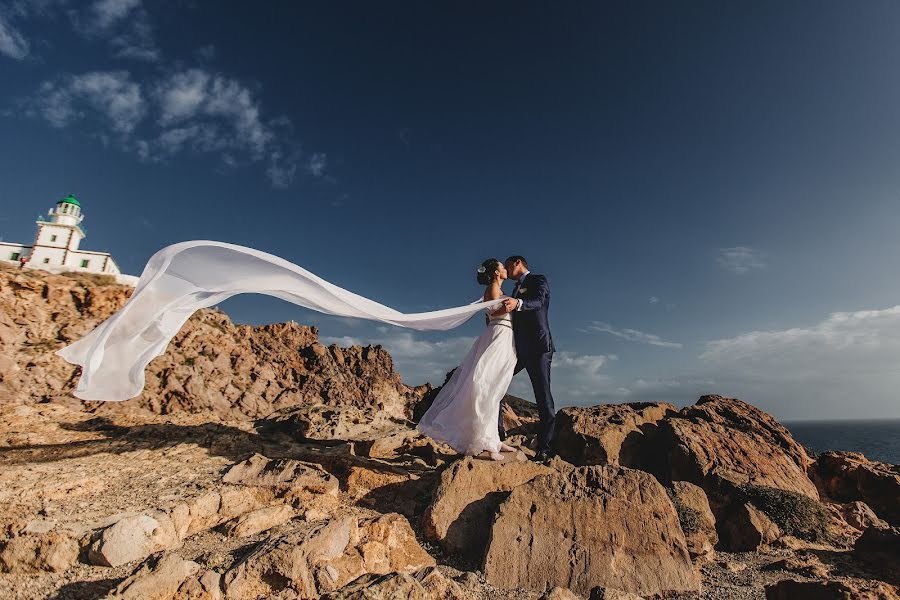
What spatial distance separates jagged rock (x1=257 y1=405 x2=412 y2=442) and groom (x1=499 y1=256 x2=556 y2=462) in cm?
479

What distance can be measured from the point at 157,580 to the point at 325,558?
3.96ft

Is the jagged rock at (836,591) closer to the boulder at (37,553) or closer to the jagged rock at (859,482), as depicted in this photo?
the boulder at (37,553)

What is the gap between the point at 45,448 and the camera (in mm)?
8188

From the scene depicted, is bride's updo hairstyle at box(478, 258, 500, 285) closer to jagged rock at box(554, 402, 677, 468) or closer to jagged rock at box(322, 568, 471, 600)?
jagged rock at box(554, 402, 677, 468)

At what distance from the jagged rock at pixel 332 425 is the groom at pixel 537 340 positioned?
4791 mm

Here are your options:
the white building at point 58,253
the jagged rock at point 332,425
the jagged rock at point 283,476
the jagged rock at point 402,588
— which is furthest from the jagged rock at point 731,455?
the white building at point 58,253

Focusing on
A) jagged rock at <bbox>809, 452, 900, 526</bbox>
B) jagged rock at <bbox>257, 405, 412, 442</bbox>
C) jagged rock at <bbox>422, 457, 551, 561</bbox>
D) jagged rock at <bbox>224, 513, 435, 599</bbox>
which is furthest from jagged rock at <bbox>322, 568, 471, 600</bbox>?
jagged rock at <bbox>809, 452, 900, 526</bbox>

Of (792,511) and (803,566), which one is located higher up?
(792,511)

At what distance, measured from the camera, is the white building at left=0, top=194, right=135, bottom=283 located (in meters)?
44.6

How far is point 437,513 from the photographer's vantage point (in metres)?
4.79

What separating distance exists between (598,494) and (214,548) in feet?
13.1

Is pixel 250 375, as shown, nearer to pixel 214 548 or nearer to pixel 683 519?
pixel 214 548

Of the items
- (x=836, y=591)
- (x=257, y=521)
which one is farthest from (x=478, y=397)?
(x=836, y=591)

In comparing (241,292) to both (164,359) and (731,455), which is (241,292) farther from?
(164,359)
